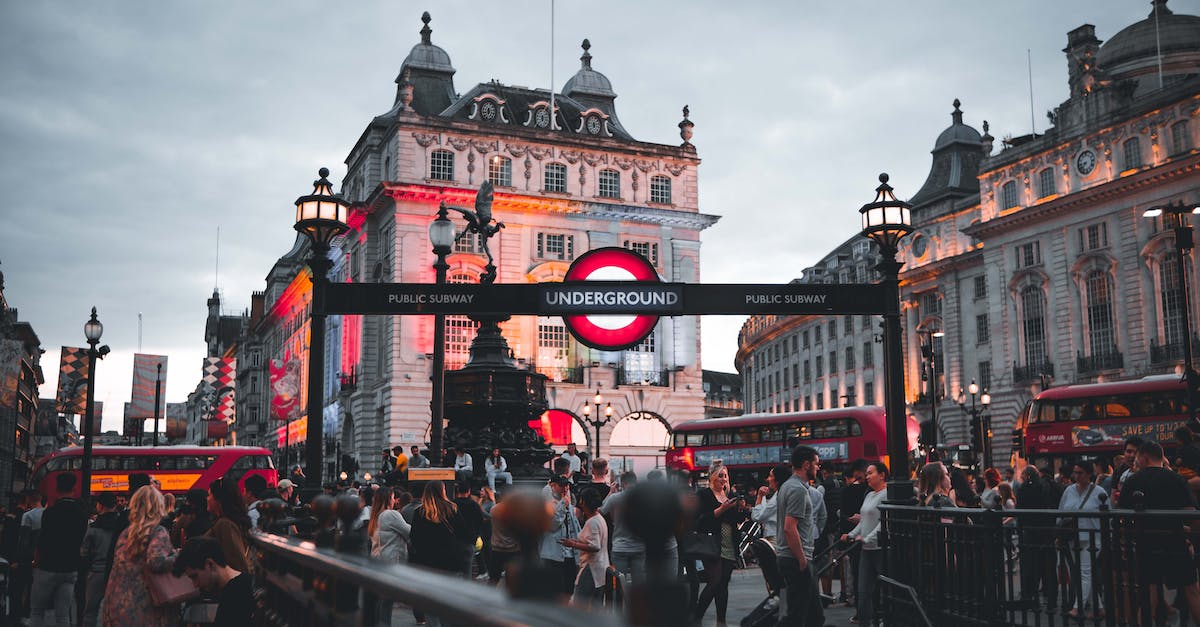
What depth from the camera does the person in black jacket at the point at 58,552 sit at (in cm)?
1055

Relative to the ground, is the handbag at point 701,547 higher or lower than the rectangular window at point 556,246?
lower

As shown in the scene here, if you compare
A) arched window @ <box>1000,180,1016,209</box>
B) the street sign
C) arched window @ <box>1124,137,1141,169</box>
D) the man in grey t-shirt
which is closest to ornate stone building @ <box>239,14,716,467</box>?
arched window @ <box>1000,180,1016,209</box>

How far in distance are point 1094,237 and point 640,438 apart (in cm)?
2757

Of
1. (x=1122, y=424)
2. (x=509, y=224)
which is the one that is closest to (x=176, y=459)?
(x=509, y=224)

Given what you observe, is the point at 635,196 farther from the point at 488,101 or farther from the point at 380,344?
the point at 380,344

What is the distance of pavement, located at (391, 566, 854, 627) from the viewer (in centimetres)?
1334

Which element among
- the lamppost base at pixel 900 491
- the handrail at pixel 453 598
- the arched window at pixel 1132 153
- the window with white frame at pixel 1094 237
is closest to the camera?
the handrail at pixel 453 598

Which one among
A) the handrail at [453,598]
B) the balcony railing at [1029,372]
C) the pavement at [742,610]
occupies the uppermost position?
the balcony railing at [1029,372]

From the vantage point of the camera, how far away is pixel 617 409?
6047 cm

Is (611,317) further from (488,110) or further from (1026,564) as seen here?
(488,110)

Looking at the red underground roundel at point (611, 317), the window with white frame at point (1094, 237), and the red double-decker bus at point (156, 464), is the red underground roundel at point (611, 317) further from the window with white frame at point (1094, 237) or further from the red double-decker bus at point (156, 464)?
the window with white frame at point (1094, 237)

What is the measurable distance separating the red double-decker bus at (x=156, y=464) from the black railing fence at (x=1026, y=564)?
33869 millimetres

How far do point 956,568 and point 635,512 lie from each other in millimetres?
8533

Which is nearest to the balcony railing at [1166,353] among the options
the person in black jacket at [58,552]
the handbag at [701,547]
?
the handbag at [701,547]
